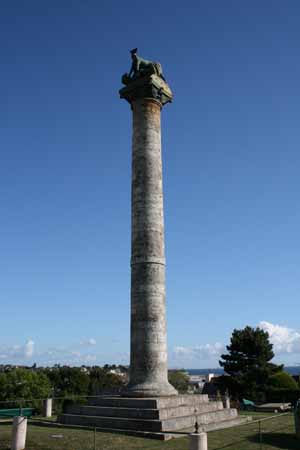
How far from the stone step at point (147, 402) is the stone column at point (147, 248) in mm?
622

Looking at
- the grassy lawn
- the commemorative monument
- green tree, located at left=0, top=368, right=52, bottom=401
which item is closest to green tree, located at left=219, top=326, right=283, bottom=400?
green tree, located at left=0, top=368, right=52, bottom=401

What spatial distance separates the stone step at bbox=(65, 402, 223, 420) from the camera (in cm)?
1662

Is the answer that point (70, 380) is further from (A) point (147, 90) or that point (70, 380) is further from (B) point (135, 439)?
(B) point (135, 439)

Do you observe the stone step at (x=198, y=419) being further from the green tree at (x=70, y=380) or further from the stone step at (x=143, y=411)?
the green tree at (x=70, y=380)

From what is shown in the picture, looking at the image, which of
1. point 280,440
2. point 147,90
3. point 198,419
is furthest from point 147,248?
point 280,440

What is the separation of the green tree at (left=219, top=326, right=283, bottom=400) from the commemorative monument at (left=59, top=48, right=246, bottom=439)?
71.0ft

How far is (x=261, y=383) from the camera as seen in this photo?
41469 mm

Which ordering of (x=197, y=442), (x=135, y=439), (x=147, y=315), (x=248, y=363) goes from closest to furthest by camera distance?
1. (x=197, y=442)
2. (x=135, y=439)
3. (x=147, y=315)
4. (x=248, y=363)

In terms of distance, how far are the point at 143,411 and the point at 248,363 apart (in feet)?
90.6

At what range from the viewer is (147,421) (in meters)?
16.1

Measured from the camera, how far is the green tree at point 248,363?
1609 inches

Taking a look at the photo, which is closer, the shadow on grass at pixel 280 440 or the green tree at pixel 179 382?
the shadow on grass at pixel 280 440

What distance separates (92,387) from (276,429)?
45.4 meters

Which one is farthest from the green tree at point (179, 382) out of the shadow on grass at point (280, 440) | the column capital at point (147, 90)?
the column capital at point (147, 90)
